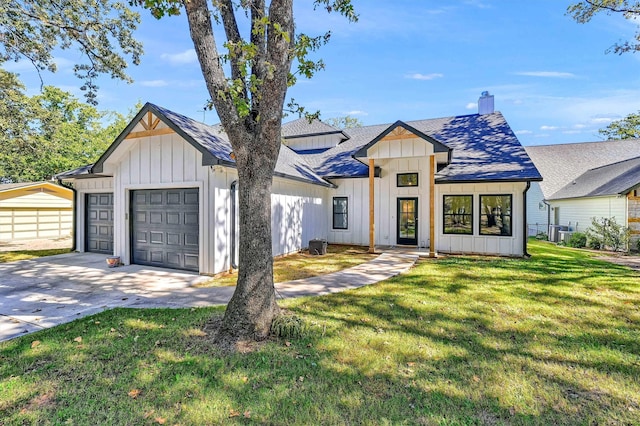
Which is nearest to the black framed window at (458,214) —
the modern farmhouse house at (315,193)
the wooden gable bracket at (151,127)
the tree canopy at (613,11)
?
the modern farmhouse house at (315,193)

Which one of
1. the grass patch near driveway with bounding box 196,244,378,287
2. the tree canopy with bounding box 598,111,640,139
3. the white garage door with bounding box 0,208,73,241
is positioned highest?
the tree canopy with bounding box 598,111,640,139

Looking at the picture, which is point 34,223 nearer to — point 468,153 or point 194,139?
point 194,139

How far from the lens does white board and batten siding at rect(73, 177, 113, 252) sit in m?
10.6

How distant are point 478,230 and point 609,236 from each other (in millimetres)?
6755

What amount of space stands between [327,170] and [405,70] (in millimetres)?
6083

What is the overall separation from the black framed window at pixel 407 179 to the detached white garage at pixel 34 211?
16.4 meters

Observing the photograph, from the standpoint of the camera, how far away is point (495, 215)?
431 inches

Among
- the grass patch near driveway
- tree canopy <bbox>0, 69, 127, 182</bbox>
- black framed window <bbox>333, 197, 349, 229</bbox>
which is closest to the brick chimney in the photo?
black framed window <bbox>333, 197, 349, 229</bbox>

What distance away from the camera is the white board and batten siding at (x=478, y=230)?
1057cm

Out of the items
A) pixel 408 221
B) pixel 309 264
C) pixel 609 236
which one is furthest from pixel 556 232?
pixel 309 264

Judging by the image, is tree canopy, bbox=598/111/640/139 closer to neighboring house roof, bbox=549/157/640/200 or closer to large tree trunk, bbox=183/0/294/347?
neighboring house roof, bbox=549/157/640/200

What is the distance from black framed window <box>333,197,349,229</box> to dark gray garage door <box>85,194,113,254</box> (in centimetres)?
850

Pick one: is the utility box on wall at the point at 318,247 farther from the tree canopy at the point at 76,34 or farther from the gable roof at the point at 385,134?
the tree canopy at the point at 76,34

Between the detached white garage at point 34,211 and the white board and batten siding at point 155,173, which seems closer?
the white board and batten siding at point 155,173
